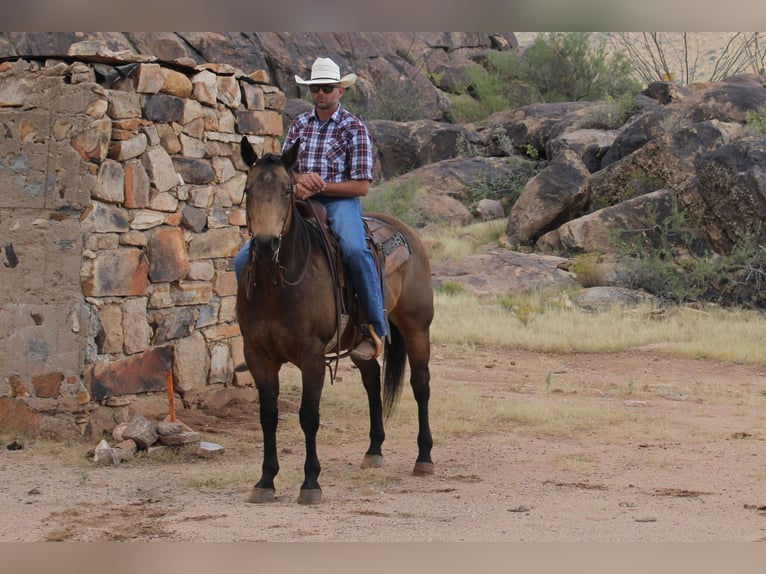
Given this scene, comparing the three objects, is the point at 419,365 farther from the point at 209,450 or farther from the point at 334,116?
the point at 334,116

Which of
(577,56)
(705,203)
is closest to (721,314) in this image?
(705,203)

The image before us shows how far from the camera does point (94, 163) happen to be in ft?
24.9

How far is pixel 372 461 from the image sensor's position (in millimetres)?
7434

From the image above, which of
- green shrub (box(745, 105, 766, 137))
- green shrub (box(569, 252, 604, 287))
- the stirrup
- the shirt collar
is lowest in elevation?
the stirrup

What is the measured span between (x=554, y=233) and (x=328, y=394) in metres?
9.79

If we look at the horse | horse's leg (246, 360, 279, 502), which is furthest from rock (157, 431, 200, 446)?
horse's leg (246, 360, 279, 502)

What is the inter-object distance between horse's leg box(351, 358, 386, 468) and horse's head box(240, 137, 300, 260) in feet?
6.21

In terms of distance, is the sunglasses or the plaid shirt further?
the plaid shirt

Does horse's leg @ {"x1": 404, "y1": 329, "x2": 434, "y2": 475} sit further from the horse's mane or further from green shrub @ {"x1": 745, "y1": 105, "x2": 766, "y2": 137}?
green shrub @ {"x1": 745, "y1": 105, "x2": 766, "y2": 137}

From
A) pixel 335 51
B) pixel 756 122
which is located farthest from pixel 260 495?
pixel 335 51

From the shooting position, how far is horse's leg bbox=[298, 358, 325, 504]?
6164 mm

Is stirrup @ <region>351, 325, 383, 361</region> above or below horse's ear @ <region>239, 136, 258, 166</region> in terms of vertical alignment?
below

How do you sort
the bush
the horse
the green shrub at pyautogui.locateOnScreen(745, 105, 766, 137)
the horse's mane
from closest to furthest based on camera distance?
1. the horse
2. the horse's mane
3. the bush
4. the green shrub at pyautogui.locateOnScreen(745, 105, 766, 137)

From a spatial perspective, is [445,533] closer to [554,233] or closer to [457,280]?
[457,280]
